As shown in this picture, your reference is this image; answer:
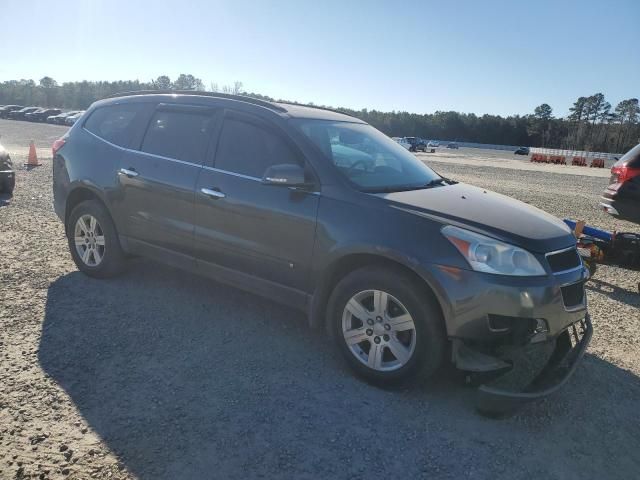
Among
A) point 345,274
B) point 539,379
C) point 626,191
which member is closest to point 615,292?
point 626,191

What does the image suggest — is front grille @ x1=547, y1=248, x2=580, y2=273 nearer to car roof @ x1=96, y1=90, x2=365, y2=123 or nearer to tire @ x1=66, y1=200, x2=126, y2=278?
car roof @ x1=96, y1=90, x2=365, y2=123

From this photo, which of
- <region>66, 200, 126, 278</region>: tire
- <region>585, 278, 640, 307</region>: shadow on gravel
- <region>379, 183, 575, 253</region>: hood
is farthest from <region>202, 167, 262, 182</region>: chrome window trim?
<region>585, 278, 640, 307</region>: shadow on gravel

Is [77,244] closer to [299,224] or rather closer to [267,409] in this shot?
[299,224]

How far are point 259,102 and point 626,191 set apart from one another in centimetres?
465

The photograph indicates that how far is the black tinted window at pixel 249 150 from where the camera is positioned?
4.03 meters

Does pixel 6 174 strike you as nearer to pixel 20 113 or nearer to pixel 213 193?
pixel 213 193

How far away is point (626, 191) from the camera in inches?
246

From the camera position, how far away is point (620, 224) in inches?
429

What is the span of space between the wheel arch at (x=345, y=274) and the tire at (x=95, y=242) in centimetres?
240

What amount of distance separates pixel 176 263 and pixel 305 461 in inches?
95.8

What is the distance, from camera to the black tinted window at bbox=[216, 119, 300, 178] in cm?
403

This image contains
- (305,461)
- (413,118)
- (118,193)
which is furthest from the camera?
(413,118)

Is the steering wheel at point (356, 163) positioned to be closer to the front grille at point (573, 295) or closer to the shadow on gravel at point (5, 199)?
the front grille at point (573, 295)

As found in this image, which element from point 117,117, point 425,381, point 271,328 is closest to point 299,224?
point 271,328
